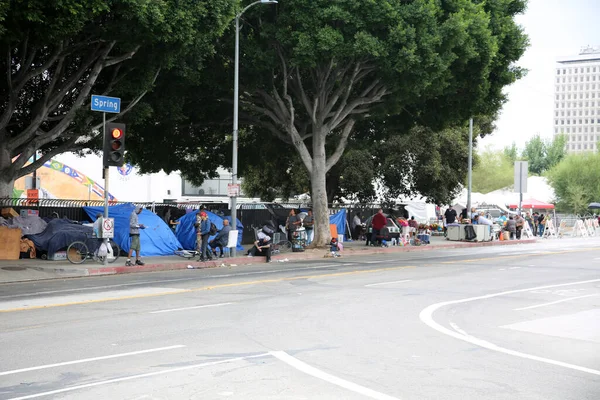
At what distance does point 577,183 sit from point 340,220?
5615 cm

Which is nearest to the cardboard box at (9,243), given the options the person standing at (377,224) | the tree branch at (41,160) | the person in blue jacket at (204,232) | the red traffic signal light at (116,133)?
the tree branch at (41,160)

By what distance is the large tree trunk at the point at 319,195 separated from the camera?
32.5m

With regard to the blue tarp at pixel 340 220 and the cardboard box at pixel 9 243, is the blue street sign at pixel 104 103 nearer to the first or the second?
the cardboard box at pixel 9 243

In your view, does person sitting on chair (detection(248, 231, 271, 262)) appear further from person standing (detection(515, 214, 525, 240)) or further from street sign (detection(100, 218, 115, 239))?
person standing (detection(515, 214, 525, 240))

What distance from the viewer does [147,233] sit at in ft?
89.3

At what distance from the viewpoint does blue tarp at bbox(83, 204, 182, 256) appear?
26.5 m

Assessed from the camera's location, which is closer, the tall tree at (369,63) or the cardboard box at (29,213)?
the cardboard box at (29,213)

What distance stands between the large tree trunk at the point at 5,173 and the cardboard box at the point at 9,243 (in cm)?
258

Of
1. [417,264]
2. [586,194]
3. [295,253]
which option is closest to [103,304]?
[417,264]

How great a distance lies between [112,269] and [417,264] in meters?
9.73

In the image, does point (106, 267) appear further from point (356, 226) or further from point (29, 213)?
point (356, 226)

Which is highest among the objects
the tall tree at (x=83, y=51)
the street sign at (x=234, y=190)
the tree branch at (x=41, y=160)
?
the tall tree at (x=83, y=51)

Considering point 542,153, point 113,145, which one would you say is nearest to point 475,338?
point 113,145

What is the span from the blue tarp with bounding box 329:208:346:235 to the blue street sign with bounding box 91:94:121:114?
1709cm
